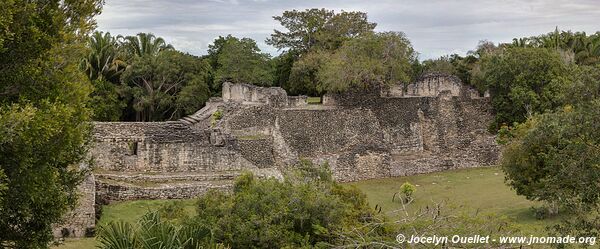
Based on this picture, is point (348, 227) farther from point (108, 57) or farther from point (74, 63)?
point (108, 57)

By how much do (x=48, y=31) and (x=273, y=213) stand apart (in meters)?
4.49

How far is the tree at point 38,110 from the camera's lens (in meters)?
8.45

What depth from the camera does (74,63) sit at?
33.3 feet

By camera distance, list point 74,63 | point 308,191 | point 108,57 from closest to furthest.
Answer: point 74,63, point 308,191, point 108,57

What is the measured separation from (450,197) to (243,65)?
22.0 meters

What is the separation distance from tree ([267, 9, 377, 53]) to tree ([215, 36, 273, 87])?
2752 millimetres

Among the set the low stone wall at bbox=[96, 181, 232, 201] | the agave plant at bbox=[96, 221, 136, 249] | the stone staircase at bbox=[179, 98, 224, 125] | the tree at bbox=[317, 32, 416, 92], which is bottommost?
the low stone wall at bbox=[96, 181, 232, 201]

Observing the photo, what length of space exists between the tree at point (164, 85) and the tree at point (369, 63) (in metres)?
9.32

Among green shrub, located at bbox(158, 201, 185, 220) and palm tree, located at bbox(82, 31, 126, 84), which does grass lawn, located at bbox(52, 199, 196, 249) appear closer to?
green shrub, located at bbox(158, 201, 185, 220)

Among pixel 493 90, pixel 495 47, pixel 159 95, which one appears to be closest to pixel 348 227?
pixel 493 90

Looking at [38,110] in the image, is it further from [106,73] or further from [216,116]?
[106,73]

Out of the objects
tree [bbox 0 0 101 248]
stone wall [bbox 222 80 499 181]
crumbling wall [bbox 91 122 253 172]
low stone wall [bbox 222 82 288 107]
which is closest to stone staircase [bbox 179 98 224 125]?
low stone wall [bbox 222 82 288 107]

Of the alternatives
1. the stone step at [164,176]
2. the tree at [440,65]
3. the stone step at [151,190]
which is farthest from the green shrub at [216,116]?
the tree at [440,65]

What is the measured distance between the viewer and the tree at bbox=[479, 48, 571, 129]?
2812cm
